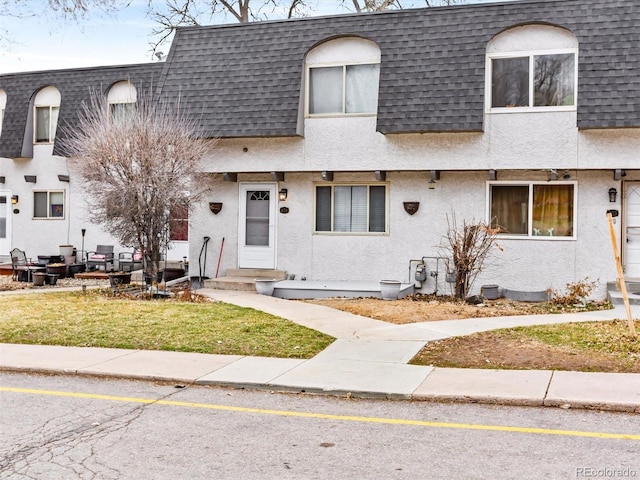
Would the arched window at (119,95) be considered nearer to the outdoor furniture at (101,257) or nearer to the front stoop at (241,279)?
the outdoor furniture at (101,257)

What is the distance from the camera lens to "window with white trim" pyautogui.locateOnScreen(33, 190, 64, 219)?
23.5 m

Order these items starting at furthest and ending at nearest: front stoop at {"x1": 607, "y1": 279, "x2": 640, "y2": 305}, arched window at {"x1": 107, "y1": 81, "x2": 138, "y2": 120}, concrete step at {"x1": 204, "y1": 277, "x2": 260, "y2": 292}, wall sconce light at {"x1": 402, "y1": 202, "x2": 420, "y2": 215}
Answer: arched window at {"x1": 107, "y1": 81, "x2": 138, "y2": 120}, concrete step at {"x1": 204, "y1": 277, "x2": 260, "y2": 292}, wall sconce light at {"x1": 402, "y1": 202, "x2": 420, "y2": 215}, front stoop at {"x1": 607, "y1": 279, "x2": 640, "y2": 305}

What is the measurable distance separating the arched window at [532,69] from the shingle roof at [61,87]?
11506 mm

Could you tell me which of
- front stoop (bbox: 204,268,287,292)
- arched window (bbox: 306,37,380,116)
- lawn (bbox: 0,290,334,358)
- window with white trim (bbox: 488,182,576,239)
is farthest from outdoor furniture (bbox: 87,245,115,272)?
window with white trim (bbox: 488,182,576,239)

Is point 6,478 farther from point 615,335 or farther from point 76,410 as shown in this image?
point 615,335

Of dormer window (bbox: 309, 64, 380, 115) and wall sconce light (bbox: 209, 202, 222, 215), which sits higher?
dormer window (bbox: 309, 64, 380, 115)

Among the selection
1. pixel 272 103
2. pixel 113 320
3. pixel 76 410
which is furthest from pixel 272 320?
pixel 272 103

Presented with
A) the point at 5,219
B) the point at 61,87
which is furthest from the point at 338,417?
the point at 5,219

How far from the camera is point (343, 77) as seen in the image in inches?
649

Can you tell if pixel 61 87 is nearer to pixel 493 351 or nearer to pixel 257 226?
pixel 257 226

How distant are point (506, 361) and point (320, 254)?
8.81 m

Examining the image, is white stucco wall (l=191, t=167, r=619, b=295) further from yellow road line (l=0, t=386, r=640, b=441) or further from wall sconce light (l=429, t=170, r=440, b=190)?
yellow road line (l=0, t=386, r=640, b=441)

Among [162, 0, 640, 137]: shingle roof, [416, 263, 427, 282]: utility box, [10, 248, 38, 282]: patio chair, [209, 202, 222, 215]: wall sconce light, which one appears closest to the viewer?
[162, 0, 640, 137]: shingle roof

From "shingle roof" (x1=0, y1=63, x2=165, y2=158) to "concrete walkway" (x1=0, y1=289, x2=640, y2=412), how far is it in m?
14.2
